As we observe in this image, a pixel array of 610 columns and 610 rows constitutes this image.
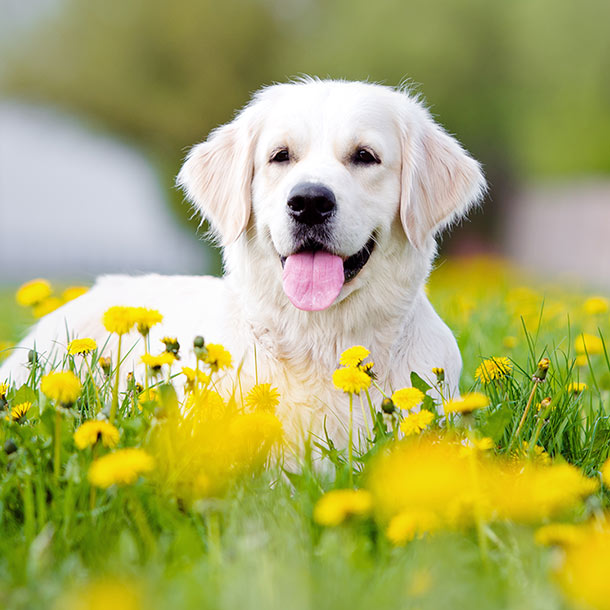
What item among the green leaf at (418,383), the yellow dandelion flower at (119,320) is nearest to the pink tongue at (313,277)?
the green leaf at (418,383)

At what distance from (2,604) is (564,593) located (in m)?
1.05

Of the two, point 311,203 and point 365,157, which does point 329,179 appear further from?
point 365,157

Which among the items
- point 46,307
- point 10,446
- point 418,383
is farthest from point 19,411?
point 46,307

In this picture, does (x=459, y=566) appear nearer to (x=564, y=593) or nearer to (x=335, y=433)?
(x=564, y=593)

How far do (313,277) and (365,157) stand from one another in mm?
535

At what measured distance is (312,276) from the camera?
296 cm

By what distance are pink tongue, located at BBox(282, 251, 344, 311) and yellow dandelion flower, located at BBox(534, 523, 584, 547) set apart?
1407mm

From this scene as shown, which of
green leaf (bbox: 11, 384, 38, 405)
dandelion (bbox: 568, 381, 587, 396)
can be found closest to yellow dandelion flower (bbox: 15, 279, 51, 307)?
green leaf (bbox: 11, 384, 38, 405)

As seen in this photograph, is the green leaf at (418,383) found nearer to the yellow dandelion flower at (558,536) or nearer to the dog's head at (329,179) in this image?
the dog's head at (329,179)

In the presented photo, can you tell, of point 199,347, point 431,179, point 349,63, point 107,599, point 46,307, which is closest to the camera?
point 107,599

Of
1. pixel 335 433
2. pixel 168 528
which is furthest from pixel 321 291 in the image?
pixel 168 528

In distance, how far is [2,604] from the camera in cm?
152

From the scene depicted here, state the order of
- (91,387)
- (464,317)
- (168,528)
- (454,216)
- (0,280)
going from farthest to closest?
(0,280) < (464,317) < (454,216) < (91,387) < (168,528)

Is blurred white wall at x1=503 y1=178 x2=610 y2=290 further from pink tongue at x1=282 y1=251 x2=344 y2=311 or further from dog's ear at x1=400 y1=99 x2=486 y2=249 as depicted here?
pink tongue at x1=282 y1=251 x2=344 y2=311
